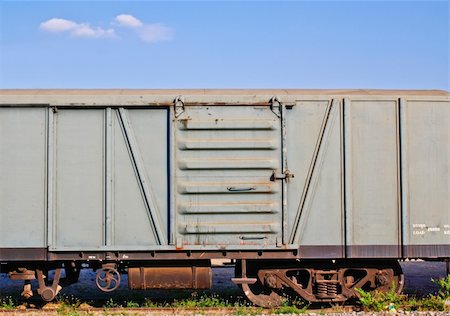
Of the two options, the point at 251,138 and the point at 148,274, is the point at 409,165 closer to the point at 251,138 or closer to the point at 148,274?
the point at 251,138

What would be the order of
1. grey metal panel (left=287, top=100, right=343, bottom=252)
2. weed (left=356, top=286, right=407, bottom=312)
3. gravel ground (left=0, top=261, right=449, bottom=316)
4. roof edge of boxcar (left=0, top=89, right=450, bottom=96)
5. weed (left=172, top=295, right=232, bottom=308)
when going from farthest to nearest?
gravel ground (left=0, top=261, right=449, bottom=316) < weed (left=172, top=295, right=232, bottom=308) < roof edge of boxcar (left=0, top=89, right=450, bottom=96) < weed (left=356, top=286, right=407, bottom=312) < grey metal panel (left=287, top=100, right=343, bottom=252)

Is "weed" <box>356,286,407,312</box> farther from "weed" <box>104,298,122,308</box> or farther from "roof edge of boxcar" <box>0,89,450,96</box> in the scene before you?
"weed" <box>104,298,122,308</box>

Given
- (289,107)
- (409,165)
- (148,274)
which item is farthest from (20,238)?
(409,165)

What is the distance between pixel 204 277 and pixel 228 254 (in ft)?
2.00

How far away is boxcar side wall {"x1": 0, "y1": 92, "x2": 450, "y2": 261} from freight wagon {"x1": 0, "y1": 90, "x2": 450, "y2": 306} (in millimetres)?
16

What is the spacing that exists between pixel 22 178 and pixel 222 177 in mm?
3052

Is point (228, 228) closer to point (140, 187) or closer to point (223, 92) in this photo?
point (140, 187)

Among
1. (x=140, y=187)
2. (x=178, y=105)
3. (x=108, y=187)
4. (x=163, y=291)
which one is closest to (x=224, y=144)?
(x=178, y=105)

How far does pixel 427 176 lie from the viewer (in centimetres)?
765

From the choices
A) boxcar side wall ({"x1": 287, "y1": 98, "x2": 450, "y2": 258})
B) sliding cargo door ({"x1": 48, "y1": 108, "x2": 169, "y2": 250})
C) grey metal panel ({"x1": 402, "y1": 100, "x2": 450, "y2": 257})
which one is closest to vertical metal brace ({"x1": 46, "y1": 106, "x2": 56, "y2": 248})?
sliding cargo door ({"x1": 48, "y1": 108, "x2": 169, "y2": 250})

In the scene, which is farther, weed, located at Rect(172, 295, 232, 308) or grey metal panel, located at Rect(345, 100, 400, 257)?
weed, located at Rect(172, 295, 232, 308)

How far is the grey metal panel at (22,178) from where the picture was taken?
7.49 metres

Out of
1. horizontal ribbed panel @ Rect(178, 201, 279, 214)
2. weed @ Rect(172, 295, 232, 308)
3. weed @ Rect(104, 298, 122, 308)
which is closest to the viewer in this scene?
horizontal ribbed panel @ Rect(178, 201, 279, 214)

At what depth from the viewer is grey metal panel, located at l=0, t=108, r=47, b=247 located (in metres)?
7.49
